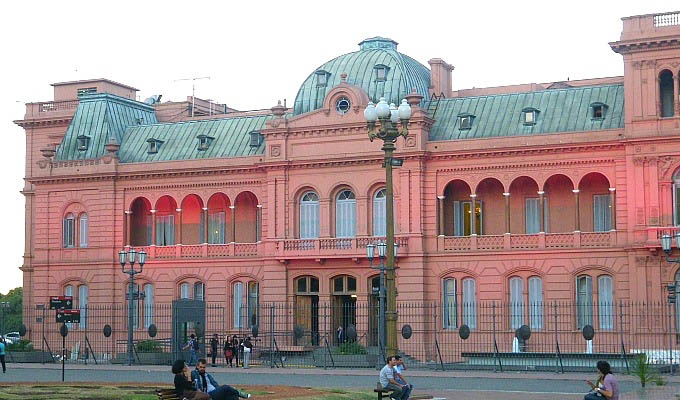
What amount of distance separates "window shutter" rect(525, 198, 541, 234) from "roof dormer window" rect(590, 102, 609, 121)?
496 centimetres

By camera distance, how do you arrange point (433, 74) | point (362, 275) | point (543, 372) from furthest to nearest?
point (433, 74)
point (362, 275)
point (543, 372)

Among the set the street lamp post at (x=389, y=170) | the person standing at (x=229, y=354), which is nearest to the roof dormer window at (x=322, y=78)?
the person standing at (x=229, y=354)

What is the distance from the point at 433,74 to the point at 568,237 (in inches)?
510

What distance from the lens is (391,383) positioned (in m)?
29.0

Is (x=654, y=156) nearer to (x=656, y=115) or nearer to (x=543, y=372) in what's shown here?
(x=656, y=115)

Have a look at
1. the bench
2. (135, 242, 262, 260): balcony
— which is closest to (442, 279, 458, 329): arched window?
(135, 242, 262, 260): balcony

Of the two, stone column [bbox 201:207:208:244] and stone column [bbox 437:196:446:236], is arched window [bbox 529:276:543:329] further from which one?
stone column [bbox 201:207:208:244]

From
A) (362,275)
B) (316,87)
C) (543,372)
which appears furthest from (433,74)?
(543,372)

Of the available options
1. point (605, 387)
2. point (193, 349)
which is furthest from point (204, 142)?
point (605, 387)

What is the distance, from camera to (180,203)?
65.7m

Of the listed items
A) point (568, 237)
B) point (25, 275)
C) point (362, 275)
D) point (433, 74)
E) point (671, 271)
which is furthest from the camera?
point (25, 275)

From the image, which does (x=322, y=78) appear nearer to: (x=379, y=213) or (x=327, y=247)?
(x=379, y=213)

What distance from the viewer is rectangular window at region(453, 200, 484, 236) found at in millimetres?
59375

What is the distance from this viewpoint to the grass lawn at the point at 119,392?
29.7 metres
